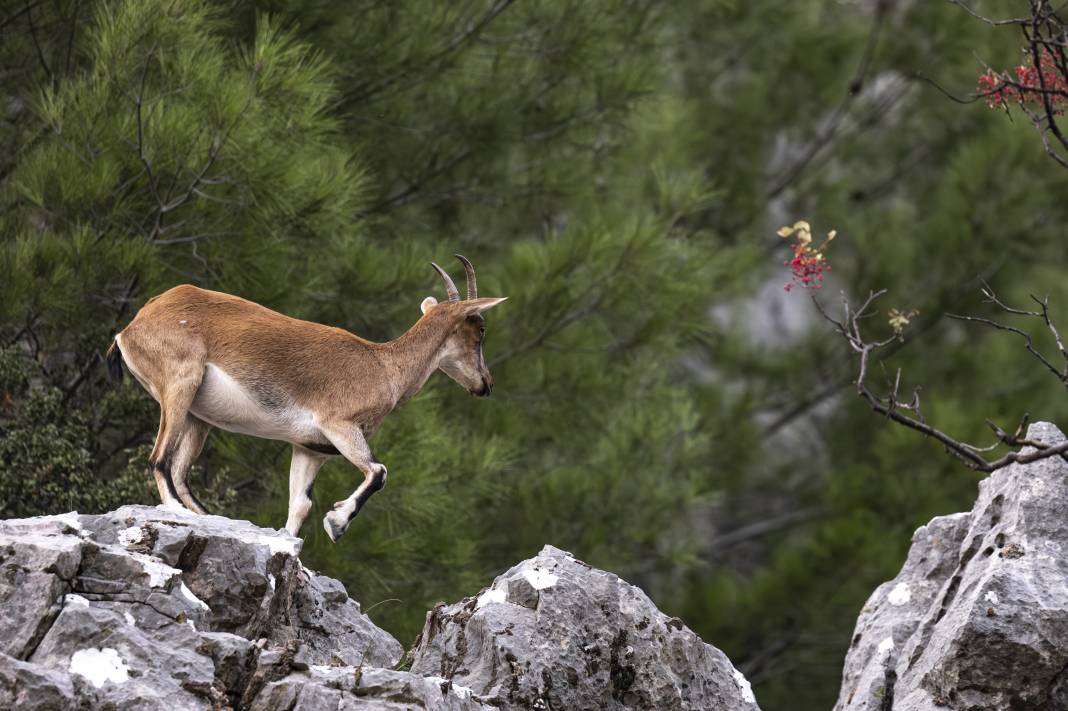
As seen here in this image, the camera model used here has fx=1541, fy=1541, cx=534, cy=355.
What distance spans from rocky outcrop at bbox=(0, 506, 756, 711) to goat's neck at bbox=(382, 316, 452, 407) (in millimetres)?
968

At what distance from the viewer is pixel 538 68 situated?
1384 cm

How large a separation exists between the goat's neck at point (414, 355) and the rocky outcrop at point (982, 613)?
2.52 metres

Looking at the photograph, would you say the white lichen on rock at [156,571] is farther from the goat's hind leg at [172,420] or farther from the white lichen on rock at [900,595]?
the white lichen on rock at [900,595]

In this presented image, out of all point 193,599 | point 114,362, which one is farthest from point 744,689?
point 114,362

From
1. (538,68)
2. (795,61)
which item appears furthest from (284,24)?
(795,61)

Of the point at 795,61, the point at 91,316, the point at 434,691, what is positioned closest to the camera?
the point at 434,691

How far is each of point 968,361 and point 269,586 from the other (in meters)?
13.0

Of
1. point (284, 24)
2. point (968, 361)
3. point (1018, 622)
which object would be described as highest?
point (968, 361)

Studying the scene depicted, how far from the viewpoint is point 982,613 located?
6301 mm

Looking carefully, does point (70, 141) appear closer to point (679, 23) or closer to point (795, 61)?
point (679, 23)

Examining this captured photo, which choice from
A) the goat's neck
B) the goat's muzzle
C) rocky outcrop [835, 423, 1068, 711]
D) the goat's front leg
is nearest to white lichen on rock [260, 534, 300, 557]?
the goat's front leg

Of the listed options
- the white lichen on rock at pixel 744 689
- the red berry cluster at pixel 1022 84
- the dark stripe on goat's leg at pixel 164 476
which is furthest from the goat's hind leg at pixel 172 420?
the red berry cluster at pixel 1022 84

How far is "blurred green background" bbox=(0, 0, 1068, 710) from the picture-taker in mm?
9484

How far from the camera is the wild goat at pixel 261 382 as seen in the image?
6.68 metres
